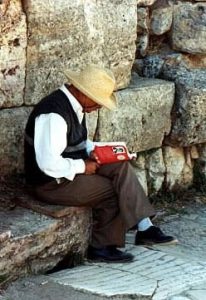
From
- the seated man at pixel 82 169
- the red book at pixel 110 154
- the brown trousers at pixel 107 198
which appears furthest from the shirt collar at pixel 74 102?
the brown trousers at pixel 107 198

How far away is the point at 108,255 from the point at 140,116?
4.88 ft

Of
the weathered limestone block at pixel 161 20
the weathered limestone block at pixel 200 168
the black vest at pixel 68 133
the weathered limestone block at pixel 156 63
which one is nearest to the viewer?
the black vest at pixel 68 133

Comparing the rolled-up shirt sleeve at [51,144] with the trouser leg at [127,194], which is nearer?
the rolled-up shirt sleeve at [51,144]

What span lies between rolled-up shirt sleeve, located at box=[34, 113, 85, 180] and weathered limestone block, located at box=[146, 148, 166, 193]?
5.87 ft

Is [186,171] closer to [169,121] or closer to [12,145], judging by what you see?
[169,121]

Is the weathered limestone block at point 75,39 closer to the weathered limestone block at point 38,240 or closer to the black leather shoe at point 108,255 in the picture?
the weathered limestone block at point 38,240

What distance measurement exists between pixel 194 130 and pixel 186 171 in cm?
49

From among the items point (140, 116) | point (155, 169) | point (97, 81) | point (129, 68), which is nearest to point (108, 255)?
point (97, 81)

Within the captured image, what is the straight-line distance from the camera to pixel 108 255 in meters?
5.48

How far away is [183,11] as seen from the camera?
6914mm

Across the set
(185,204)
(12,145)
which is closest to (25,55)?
(12,145)

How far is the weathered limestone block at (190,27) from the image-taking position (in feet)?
22.6

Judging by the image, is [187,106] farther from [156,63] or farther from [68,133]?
[68,133]

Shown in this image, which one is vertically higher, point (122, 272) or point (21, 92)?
point (21, 92)
